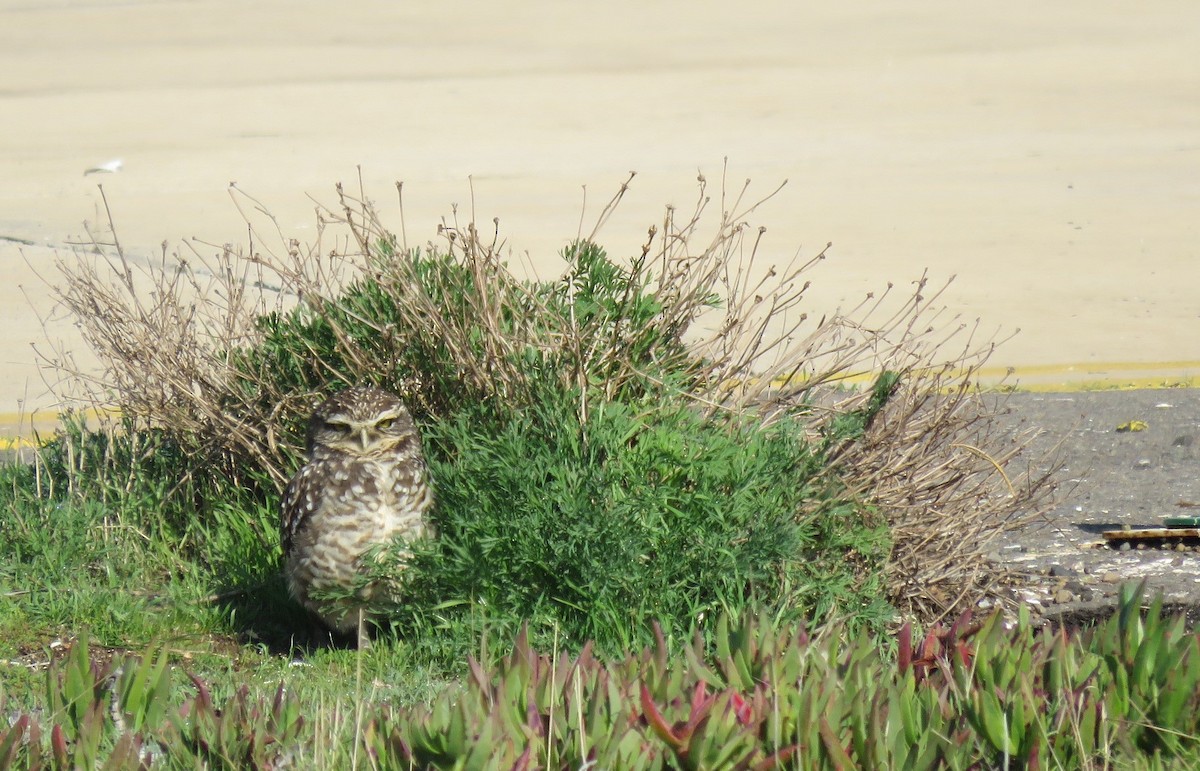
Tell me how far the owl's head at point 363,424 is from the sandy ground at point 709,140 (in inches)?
32.4

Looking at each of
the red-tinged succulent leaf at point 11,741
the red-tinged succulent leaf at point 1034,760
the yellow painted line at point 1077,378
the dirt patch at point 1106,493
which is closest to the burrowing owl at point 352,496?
the red-tinged succulent leaf at point 11,741

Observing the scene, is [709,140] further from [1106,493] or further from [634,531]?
[634,531]

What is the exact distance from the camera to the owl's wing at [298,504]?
5.11m

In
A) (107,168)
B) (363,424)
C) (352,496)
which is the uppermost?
(107,168)

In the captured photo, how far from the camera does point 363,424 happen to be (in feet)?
16.6

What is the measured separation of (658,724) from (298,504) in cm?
237

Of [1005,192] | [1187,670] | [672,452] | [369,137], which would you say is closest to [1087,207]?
[1005,192]

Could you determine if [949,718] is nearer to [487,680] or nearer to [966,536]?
[487,680]

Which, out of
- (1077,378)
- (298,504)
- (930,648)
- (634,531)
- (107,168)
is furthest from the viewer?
(107,168)

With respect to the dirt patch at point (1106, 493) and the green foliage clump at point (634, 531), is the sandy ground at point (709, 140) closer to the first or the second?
the green foliage clump at point (634, 531)

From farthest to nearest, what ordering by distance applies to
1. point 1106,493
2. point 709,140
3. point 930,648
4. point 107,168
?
point 709,140 < point 107,168 < point 1106,493 < point 930,648

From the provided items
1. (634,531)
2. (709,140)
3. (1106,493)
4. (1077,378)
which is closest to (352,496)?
(634,531)

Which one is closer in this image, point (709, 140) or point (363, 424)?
point (363, 424)

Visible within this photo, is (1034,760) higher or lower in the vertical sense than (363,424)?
lower
